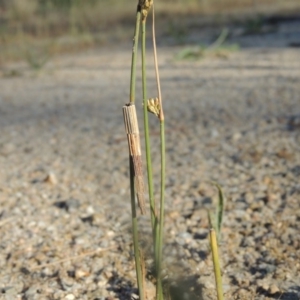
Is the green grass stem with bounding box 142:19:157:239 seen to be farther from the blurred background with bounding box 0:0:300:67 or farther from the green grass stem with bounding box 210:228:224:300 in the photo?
the blurred background with bounding box 0:0:300:67

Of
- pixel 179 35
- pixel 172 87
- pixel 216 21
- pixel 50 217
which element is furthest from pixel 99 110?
pixel 216 21

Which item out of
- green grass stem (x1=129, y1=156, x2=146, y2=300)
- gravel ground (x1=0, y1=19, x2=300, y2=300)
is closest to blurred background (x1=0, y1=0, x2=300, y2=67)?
gravel ground (x1=0, y1=19, x2=300, y2=300)

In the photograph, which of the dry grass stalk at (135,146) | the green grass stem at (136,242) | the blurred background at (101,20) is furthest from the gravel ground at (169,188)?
the blurred background at (101,20)

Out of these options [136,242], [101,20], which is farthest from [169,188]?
[101,20]

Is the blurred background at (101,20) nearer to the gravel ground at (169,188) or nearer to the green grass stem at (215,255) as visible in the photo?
the gravel ground at (169,188)

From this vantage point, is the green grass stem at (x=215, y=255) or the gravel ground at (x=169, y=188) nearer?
the green grass stem at (x=215, y=255)

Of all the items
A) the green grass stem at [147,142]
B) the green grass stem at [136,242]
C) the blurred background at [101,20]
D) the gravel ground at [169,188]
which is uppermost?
the green grass stem at [147,142]
